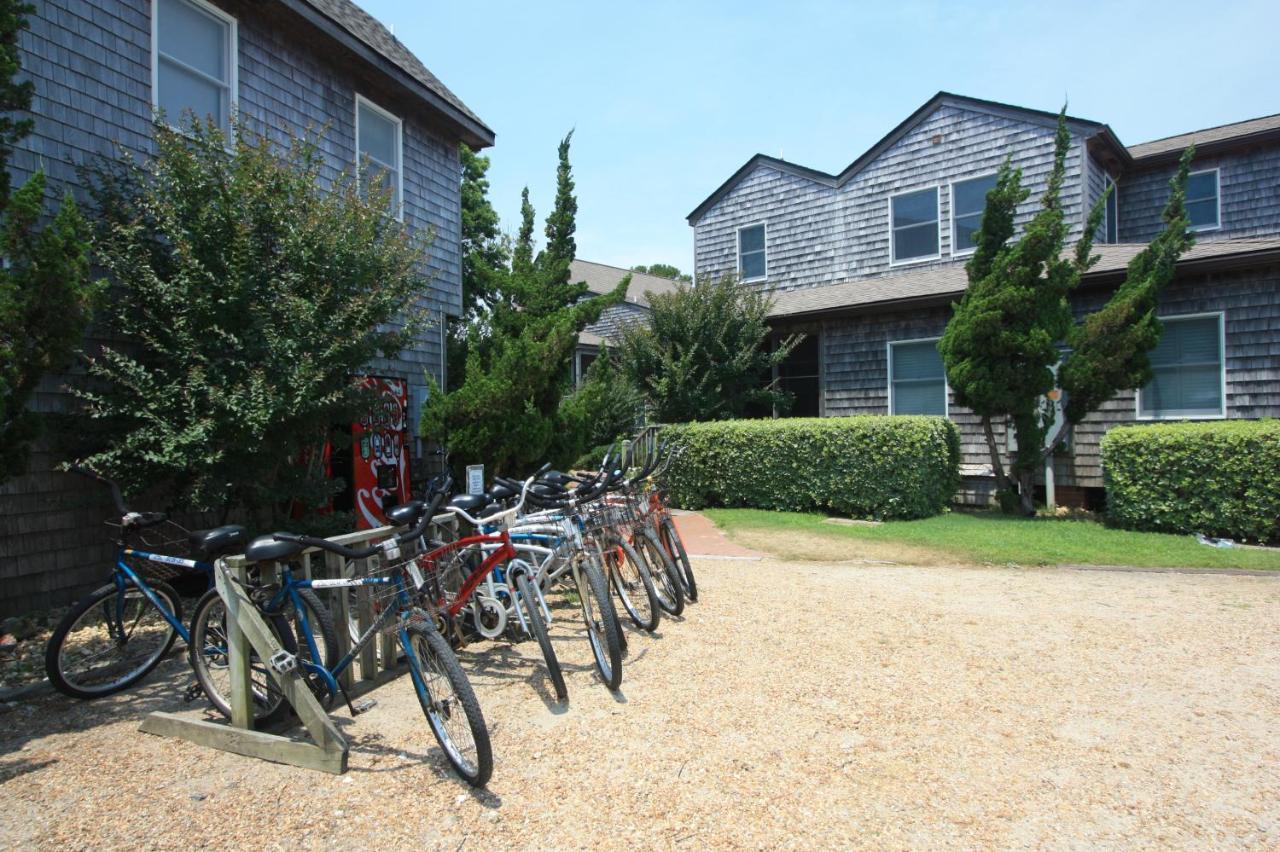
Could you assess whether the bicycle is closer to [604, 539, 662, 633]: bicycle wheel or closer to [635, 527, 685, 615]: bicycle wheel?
[604, 539, 662, 633]: bicycle wheel

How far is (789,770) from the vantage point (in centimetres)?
338

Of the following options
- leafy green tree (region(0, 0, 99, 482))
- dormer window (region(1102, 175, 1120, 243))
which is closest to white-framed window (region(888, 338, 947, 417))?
dormer window (region(1102, 175, 1120, 243))

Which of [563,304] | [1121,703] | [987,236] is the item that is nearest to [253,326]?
[563,304]

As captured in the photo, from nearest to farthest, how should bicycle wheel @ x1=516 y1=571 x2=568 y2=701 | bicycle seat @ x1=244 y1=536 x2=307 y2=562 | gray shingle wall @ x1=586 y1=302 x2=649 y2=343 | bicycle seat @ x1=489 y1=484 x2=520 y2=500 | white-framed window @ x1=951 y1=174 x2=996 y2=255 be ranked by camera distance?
1. bicycle seat @ x1=244 y1=536 x2=307 y2=562
2. bicycle wheel @ x1=516 y1=571 x2=568 y2=701
3. bicycle seat @ x1=489 y1=484 x2=520 y2=500
4. white-framed window @ x1=951 y1=174 x2=996 y2=255
5. gray shingle wall @ x1=586 y1=302 x2=649 y2=343

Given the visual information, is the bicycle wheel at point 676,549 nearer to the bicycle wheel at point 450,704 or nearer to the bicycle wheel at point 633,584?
the bicycle wheel at point 633,584

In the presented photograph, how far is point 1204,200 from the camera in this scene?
14.8 meters

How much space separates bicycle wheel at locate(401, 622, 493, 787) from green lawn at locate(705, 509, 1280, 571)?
5.71 metres

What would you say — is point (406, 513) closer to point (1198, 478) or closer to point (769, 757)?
point (769, 757)

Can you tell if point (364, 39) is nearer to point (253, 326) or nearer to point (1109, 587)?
point (253, 326)

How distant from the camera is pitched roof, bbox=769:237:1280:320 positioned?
1058cm

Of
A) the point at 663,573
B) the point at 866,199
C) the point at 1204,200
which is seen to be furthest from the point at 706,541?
the point at 1204,200

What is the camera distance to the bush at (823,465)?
10.7 metres

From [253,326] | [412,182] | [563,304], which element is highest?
[412,182]

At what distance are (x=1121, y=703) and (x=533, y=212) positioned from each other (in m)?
8.40
